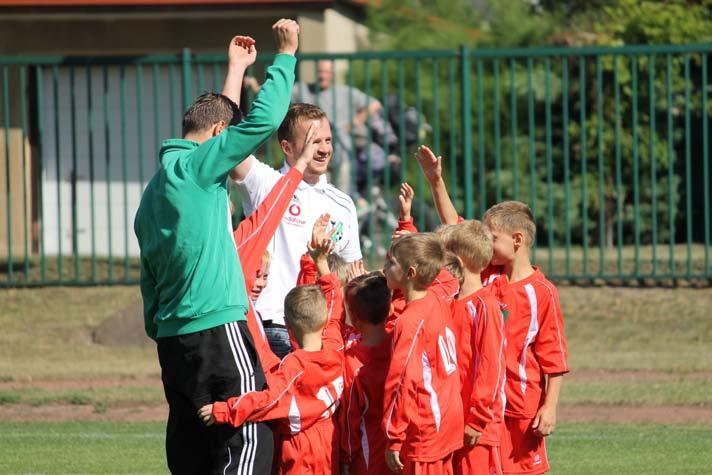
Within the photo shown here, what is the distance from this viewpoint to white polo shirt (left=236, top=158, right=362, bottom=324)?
6.56 metres

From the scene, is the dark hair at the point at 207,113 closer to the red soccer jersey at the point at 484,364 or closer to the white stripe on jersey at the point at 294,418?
the white stripe on jersey at the point at 294,418

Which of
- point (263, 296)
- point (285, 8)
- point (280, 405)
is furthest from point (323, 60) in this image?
point (280, 405)

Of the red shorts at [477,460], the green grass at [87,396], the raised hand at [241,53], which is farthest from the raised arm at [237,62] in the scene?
the green grass at [87,396]

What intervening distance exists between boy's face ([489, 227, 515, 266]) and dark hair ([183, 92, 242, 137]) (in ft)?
4.86

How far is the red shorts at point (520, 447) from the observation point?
6180mm

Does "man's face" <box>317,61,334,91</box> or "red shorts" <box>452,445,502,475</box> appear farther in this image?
"man's face" <box>317,61,334,91</box>

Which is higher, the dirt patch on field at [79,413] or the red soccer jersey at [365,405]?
the red soccer jersey at [365,405]

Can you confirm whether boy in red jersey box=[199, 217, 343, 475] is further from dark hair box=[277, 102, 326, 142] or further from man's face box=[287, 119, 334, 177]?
dark hair box=[277, 102, 326, 142]

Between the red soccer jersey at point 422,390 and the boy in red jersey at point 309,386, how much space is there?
363mm

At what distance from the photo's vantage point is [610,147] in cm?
1648

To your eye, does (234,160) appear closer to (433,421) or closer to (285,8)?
(433,421)

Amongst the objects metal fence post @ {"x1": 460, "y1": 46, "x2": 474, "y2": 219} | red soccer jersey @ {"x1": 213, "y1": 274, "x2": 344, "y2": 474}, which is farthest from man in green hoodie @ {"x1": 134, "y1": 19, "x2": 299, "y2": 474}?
metal fence post @ {"x1": 460, "y1": 46, "x2": 474, "y2": 219}

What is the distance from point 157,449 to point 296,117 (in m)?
3.23

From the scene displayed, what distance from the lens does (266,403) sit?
5.46 metres
